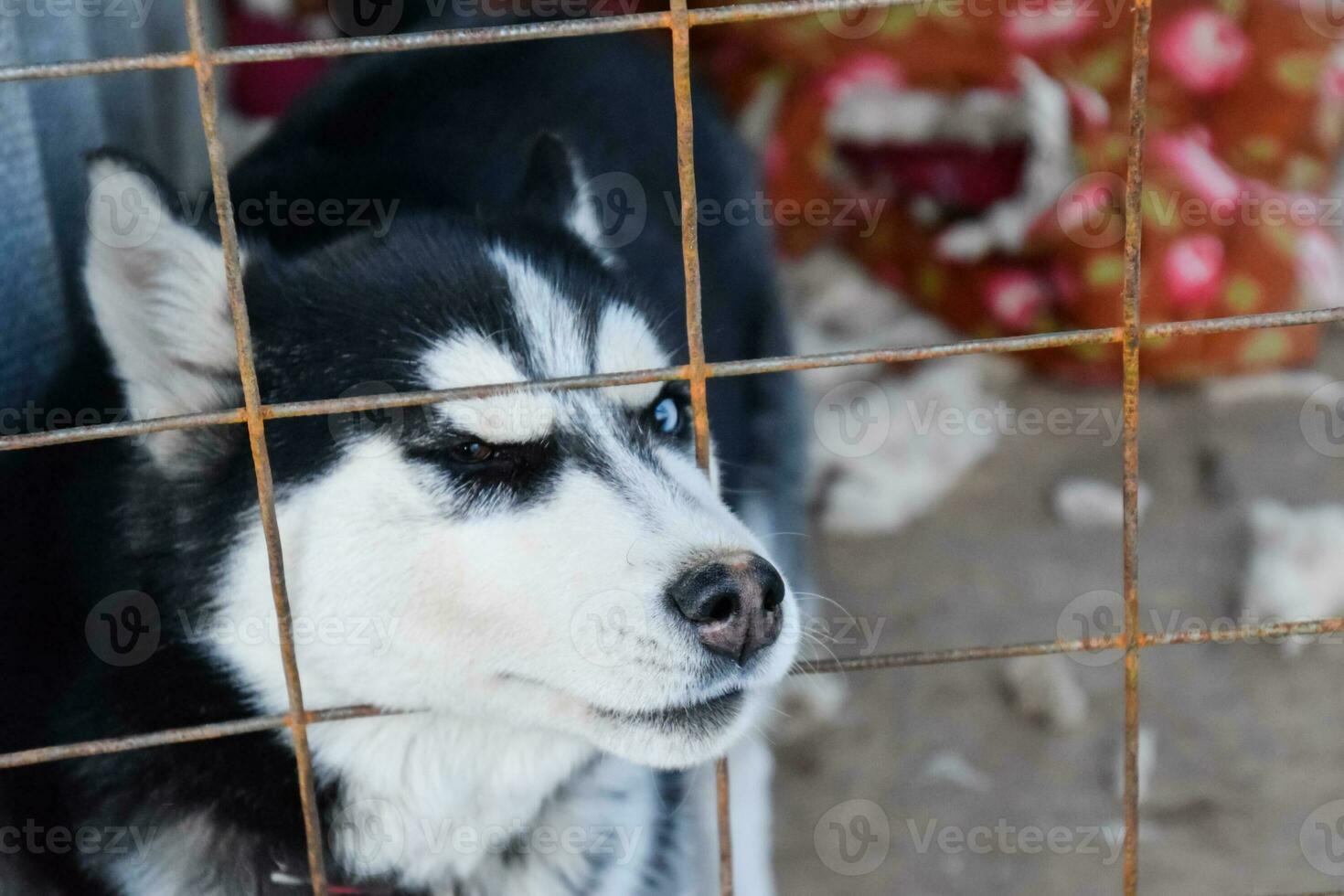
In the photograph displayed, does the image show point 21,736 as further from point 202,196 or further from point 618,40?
point 618,40

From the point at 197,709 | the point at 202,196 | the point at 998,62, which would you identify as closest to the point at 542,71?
the point at 202,196

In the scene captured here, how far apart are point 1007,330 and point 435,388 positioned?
120 inches

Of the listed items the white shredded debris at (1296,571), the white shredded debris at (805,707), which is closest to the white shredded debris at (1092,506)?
the white shredded debris at (1296,571)

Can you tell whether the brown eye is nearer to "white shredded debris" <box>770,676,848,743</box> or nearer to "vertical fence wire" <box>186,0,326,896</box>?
"vertical fence wire" <box>186,0,326,896</box>

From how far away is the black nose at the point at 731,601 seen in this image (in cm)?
167

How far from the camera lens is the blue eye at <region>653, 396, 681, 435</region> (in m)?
2.11

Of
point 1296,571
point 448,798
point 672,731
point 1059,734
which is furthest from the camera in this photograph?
point 1296,571

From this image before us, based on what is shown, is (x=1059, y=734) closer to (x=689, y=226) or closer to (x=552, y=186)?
(x=552, y=186)

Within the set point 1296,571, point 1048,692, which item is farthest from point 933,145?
point 1048,692

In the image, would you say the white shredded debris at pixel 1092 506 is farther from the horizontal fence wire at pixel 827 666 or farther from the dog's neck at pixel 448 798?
the dog's neck at pixel 448 798

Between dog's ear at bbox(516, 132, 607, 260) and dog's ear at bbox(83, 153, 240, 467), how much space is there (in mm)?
605

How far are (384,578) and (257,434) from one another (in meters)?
0.26

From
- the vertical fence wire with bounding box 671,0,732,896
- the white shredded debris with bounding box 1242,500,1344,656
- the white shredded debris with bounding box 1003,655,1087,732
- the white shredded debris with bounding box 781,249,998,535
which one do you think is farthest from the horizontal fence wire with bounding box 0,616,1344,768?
the white shredded debris with bounding box 781,249,998,535

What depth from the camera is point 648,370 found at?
174 centimetres
